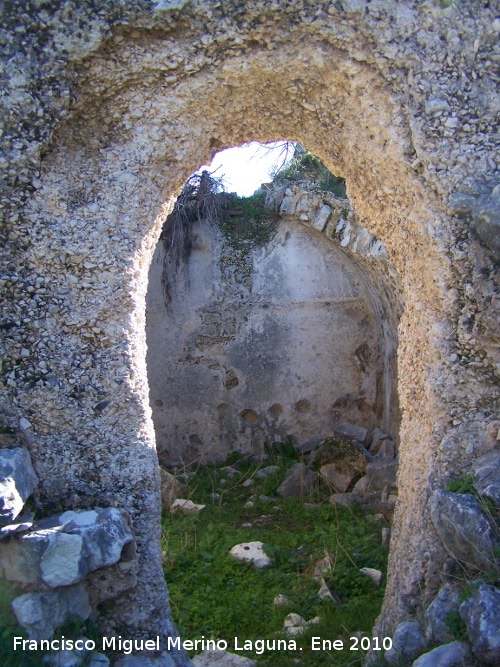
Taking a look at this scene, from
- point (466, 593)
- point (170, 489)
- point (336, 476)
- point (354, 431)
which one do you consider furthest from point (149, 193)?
point (354, 431)

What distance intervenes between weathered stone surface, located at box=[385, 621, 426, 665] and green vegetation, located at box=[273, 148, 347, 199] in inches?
206

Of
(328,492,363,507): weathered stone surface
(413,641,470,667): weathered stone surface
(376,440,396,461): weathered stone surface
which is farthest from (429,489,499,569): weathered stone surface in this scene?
(376,440,396,461): weathered stone surface

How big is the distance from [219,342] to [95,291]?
4.54 meters

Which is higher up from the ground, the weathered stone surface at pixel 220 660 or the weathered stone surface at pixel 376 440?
the weathered stone surface at pixel 376 440

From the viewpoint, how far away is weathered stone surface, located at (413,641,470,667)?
7.38 ft

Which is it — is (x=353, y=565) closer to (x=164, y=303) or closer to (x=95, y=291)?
(x=95, y=291)

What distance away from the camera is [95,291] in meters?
2.82

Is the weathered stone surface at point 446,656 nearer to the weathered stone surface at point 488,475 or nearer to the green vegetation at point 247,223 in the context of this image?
the weathered stone surface at point 488,475

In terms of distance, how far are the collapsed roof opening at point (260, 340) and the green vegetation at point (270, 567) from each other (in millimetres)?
1012

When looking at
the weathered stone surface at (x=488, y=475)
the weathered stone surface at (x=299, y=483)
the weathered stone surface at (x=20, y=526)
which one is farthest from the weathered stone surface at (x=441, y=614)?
the weathered stone surface at (x=299, y=483)

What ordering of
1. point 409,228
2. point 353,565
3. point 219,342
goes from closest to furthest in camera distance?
1. point 409,228
2. point 353,565
3. point 219,342

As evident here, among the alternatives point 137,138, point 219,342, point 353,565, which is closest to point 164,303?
point 219,342

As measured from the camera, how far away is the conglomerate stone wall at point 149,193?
274 cm

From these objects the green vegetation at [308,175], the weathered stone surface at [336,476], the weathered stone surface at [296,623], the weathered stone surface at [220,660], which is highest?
the green vegetation at [308,175]
